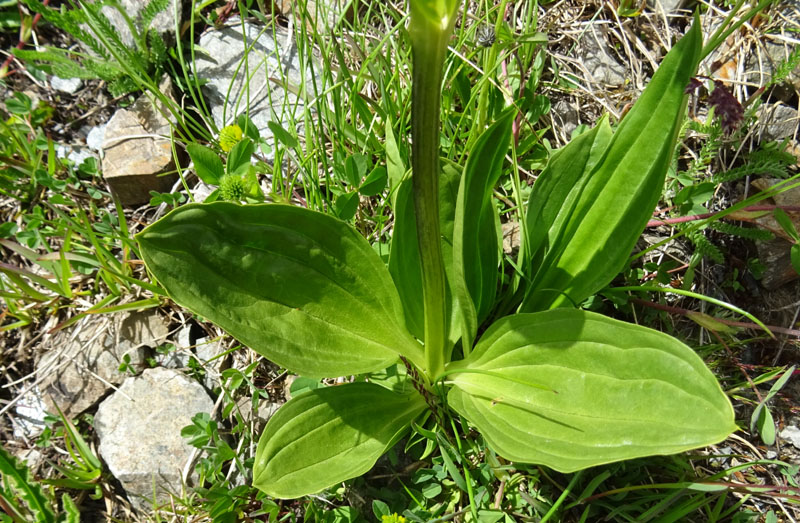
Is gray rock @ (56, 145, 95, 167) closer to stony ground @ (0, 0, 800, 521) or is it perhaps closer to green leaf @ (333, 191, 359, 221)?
stony ground @ (0, 0, 800, 521)

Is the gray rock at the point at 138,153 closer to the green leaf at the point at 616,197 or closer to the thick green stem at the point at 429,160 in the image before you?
the thick green stem at the point at 429,160

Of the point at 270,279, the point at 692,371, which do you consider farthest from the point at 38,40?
the point at 692,371

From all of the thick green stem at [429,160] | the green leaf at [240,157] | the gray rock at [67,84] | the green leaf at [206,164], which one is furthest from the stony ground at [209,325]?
the thick green stem at [429,160]

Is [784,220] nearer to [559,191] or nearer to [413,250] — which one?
[559,191]

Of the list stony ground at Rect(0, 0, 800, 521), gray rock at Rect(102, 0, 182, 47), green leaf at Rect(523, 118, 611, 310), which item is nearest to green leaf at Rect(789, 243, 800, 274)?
stony ground at Rect(0, 0, 800, 521)

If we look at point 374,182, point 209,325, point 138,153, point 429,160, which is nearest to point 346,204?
point 374,182

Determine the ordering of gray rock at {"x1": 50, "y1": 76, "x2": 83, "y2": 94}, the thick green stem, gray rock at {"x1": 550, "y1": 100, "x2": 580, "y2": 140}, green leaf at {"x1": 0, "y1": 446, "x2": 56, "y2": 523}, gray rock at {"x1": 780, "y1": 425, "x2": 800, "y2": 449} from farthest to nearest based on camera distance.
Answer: gray rock at {"x1": 50, "y1": 76, "x2": 83, "y2": 94}, gray rock at {"x1": 550, "y1": 100, "x2": 580, "y2": 140}, gray rock at {"x1": 780, "y1": 425, "x2": 800, "y2": 449}, green leaf at {"x1": 0, "y1": 446, "x2": 56, "y2": 523}, the thick green stem
